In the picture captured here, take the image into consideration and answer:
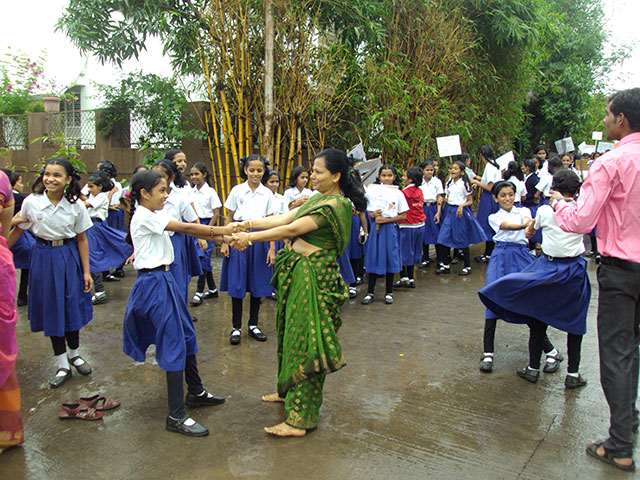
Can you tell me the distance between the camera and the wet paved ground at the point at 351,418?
2967mm

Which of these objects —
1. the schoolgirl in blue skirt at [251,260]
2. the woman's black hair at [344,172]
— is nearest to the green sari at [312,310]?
the woman's black hair at [344,172]

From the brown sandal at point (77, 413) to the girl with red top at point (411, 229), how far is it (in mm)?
4698

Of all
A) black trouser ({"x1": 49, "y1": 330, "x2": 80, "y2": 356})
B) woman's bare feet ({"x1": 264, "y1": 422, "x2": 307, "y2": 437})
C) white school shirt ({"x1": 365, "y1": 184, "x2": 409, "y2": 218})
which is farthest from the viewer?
white school shirt ({"x1": 365, "y1": 184, "x2": 409, "y2": 218})

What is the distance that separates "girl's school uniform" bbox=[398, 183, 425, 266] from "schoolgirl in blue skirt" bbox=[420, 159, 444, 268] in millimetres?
957

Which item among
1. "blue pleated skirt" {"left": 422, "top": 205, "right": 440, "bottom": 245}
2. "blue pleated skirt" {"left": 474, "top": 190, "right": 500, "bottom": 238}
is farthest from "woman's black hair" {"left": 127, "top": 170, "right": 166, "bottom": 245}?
"blue pleated skirt" {"left": 474, "top": 190, "right": 500, "bottom": 238}

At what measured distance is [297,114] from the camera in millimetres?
9297

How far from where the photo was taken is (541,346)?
4199mm

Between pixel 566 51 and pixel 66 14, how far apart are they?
51.6ft

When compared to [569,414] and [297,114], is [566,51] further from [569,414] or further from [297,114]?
[569,414]

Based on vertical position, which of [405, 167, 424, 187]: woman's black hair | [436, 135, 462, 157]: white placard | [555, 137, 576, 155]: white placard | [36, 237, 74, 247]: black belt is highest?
[555, 137, 576, 155]: white placard

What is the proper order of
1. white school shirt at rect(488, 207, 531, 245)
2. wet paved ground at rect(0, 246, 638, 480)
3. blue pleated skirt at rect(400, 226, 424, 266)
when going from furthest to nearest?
blue pleated skirt at rect(400, 226, 424, 266), white school shirt at rect(488, 207, 531, 245), wet paved ground at rect(0, 246, 638, 480)

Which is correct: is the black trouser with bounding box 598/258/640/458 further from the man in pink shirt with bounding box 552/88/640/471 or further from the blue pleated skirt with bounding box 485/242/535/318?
the blue pleated skirt with bounding box 485/242/535/318

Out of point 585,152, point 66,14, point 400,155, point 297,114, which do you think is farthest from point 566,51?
point 66,14

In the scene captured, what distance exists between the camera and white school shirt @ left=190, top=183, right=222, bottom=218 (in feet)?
21.7
